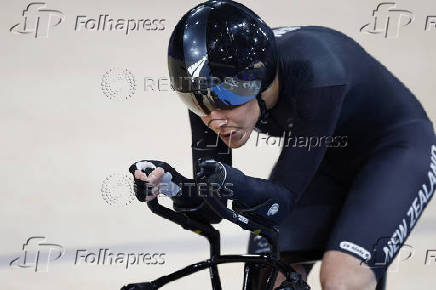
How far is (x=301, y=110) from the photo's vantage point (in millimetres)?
3264

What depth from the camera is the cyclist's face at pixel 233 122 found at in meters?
3.28

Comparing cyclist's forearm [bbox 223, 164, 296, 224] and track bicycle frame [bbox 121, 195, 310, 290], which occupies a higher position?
cyclist's forearm [bbox 223, 164, 296, 224]

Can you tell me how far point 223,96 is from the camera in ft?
10.5

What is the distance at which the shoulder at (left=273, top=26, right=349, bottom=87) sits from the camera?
130 inches

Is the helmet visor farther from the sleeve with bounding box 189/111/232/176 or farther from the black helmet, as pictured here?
the sleeve with bounding box 189/111/232/176

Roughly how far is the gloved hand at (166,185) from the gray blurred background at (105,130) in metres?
1.43

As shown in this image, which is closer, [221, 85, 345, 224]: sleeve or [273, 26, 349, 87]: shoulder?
[221, 85, 345, 224]: sleeve

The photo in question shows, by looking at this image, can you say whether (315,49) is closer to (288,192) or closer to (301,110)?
(301,110)

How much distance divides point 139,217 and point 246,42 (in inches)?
105

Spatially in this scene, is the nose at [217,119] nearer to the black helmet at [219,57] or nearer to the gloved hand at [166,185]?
the black helmet at [219,57]

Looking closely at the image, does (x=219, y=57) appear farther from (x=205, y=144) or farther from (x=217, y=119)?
(x=205, y=144)

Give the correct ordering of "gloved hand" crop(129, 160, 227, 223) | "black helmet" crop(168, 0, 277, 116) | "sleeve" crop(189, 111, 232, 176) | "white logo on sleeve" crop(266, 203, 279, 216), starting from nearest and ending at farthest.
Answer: "gloved hand" crop(129, 160, 227, 223) < "white logo on sleeve" crop(266, 203, 279, 216) < "black helmet" crop(168, 0, 277, 116) < "sleeve" crop(189, 111, 232, 176)

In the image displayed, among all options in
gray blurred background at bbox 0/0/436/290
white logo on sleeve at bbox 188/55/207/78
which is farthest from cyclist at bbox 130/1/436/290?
gray blurred background at bbox 0/0/436/290

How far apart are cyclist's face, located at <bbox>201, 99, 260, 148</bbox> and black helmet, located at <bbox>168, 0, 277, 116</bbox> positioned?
0.03m
